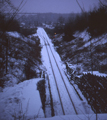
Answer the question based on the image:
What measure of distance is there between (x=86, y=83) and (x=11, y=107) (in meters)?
6.40

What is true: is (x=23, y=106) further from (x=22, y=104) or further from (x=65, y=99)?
(x=65, y=99)

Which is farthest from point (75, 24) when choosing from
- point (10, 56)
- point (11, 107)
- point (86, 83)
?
point (11, 107)

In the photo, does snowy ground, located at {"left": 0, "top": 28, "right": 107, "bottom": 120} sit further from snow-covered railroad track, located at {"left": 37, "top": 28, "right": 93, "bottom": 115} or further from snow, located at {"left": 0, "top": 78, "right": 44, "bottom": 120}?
snow-covered railroad track, located at {"left": 37, "top": 28, "right": 93, "bottom": 115}

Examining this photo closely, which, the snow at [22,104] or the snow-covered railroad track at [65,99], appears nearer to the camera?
the snow at [22,104]

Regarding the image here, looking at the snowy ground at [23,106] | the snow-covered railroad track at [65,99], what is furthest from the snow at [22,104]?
the snow-covered railroad track at [65,99]

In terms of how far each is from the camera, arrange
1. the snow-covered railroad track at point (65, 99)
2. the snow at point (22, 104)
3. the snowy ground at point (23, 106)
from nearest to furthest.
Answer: the snowy ground at point (23, 106) < the snow at point (22, 104) < the snow-covered railroad track at point (65, 99)

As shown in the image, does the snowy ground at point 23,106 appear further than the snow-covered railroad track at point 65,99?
No

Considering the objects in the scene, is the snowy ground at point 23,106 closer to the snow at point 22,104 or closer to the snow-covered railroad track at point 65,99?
the snow at point 22,104

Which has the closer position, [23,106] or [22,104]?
[23,106]

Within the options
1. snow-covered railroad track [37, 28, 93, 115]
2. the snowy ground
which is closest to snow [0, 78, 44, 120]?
the snowy ground

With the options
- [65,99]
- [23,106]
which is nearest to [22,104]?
[23,106]

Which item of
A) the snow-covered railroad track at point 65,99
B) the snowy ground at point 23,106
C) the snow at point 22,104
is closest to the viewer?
the snowy ground at point 23,106

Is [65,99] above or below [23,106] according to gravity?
below

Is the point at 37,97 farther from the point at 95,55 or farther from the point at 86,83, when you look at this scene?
the point at 95,55
